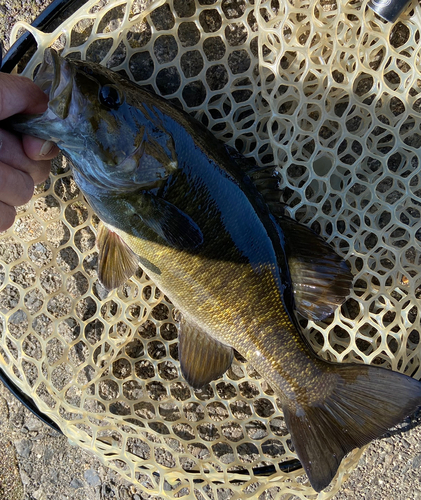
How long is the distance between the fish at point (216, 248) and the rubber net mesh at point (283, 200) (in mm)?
264

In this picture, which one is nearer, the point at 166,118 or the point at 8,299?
the point at 166,118

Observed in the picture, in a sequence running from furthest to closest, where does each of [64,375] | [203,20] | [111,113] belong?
1. [64,375]
2. [203,20]
3. [111,113]

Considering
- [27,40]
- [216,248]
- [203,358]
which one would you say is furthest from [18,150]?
[203,358]

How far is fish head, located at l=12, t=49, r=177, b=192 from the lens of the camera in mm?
1581

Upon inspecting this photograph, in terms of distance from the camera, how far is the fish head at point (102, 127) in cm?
158

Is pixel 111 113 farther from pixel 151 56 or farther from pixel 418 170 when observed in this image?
pixel 418 170

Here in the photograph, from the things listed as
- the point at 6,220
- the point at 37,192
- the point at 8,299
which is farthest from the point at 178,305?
the point at 8,299

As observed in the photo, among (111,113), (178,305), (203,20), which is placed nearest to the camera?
(111,113)

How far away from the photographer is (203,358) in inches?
76.4

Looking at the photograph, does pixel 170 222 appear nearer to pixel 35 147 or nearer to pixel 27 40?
pixel 35 147

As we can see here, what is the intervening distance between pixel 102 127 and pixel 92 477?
2.23m

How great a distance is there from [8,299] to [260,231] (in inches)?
65.1

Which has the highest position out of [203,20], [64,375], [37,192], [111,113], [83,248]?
[203,20]

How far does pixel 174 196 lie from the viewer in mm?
1705
